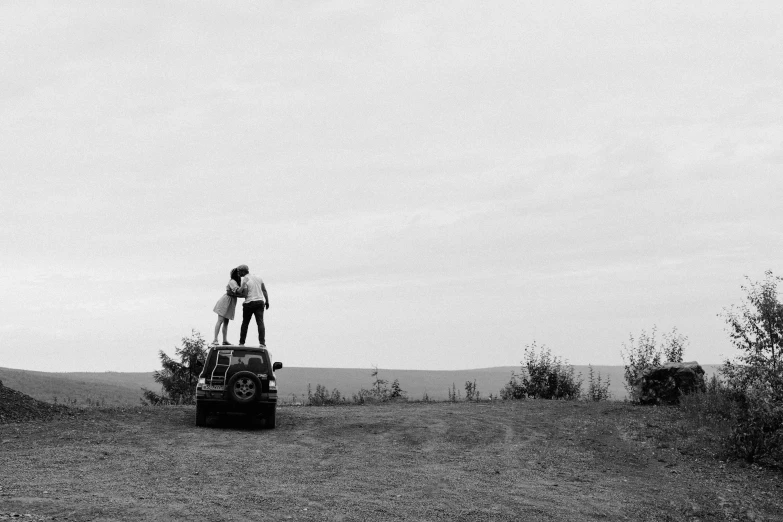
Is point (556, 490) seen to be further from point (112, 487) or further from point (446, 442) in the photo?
point (112, 487)

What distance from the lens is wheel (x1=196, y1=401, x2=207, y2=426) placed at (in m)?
17.0

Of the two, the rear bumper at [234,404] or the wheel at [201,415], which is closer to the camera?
the rear bumper at [234,404]

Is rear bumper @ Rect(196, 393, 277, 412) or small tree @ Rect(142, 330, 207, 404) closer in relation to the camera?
rear bumper @ Rect(196, 393, 277, 412)

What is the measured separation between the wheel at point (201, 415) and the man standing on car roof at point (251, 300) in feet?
11.9

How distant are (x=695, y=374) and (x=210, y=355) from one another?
14474 mm

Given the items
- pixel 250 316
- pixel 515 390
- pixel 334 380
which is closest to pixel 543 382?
pixel 515 390

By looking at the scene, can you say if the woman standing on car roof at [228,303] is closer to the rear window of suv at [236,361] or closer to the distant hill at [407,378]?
the rear window of suv at [236,361]

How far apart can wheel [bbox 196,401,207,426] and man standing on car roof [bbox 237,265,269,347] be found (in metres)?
3.62

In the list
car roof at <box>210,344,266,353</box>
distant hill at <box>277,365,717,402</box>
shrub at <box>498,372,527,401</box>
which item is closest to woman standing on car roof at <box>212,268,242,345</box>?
car roof at <box>210,344,266,353</box>

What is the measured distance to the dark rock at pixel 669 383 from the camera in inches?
906

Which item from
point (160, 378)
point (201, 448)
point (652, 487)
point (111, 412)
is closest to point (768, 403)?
point (652, 487)

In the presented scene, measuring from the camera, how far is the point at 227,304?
2075 cm

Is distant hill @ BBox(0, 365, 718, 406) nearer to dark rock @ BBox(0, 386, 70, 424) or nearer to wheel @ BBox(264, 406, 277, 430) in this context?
dark rock @ BBox(0, 386, 70, 424)

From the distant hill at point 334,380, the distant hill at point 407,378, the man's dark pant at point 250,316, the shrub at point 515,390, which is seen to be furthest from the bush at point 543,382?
the distant hill at point 407,378
